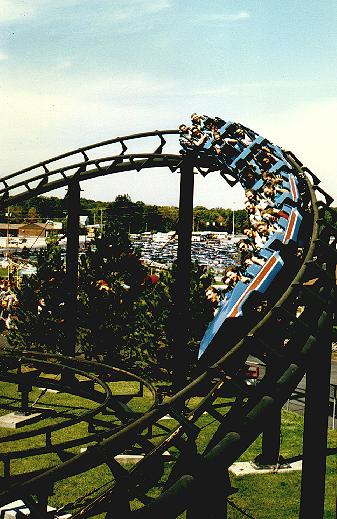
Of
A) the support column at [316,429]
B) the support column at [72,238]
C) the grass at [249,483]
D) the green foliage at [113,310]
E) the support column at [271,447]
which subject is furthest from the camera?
the green foliage at [113,310]

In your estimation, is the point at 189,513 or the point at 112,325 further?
the point at 112,325

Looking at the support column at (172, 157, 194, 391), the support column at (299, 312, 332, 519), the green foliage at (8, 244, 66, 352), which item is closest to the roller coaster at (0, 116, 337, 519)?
the support column at (299, 312, 332, 519)

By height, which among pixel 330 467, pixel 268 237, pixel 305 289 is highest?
pixel 268 237

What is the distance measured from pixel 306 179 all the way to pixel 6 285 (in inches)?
1006

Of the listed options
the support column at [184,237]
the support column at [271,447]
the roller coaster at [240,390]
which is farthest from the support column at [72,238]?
the support column at [271,447]

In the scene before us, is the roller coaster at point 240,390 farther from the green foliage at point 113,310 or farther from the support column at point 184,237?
the green foliage at point 113,310

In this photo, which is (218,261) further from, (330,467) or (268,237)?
(268,237)

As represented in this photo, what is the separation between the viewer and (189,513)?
572cm

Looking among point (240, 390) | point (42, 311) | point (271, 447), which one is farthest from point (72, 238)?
point (240, 390)

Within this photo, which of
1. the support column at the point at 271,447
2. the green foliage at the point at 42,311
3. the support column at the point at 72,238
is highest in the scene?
the support column at the point at 72,238

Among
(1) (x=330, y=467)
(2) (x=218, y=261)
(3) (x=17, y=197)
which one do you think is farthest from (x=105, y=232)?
(2) (x=218, y=261)

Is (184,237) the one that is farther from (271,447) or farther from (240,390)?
(240,390)

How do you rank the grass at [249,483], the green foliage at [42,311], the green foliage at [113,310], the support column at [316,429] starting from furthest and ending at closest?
the green foliage at [42,311]
the green foliage at [113,310]
the grass at [249,483]
the support column at [316,429]

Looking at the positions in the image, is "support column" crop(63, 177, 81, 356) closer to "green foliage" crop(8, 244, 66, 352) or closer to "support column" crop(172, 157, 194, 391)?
"support column" crop(172, 157, 194, 391)
